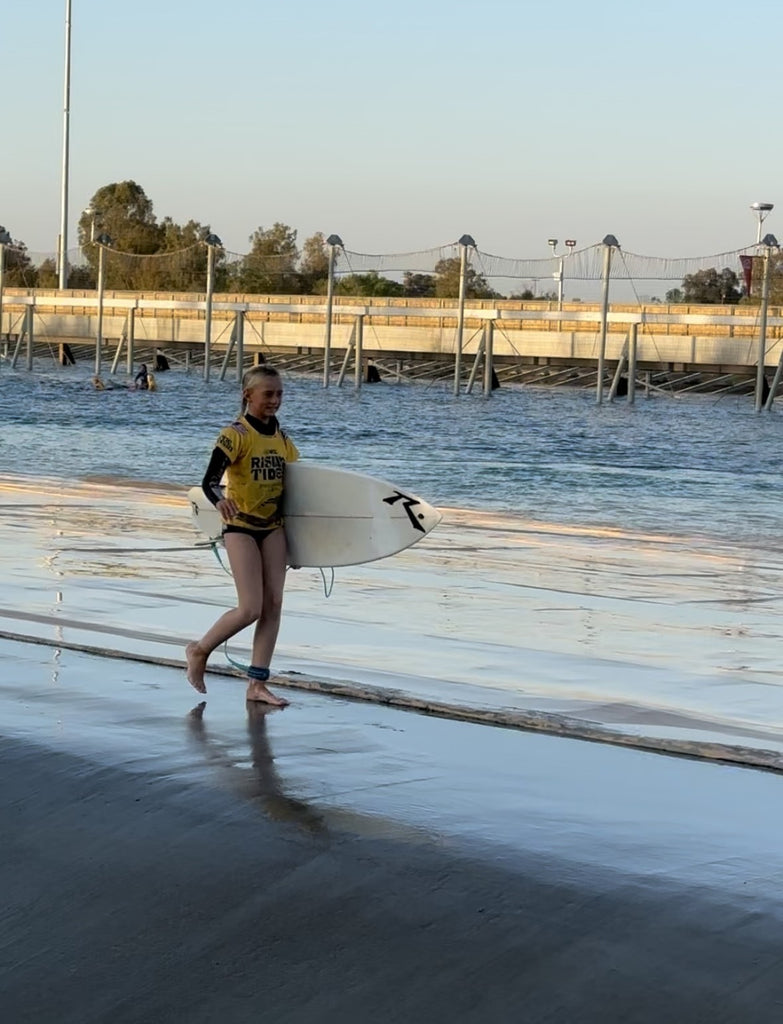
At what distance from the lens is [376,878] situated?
6293mm

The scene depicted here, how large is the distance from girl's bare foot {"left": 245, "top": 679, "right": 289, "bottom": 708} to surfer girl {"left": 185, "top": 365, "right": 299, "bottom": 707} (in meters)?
0.22

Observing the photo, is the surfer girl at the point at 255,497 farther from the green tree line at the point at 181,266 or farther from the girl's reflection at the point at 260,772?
→ the green tree line at the point at 181,266

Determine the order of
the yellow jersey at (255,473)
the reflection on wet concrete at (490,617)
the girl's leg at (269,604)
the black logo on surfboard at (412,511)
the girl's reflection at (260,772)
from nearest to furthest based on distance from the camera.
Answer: the girl's reflection at (260,772) → the yellow jersey at (255,473) → the girl's leg at (269,604) → the black logo on surfboard at (412,511) → the reflection on wet concrete at (490,617)

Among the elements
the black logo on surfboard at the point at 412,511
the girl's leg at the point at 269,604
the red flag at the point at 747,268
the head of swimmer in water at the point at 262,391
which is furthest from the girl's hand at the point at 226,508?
the red flag at the point at 747,268

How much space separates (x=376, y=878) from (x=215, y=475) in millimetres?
2499

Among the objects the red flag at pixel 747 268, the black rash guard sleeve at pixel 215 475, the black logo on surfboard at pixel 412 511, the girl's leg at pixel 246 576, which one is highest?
the red flag at pixel 747 268

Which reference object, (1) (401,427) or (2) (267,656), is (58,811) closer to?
(2) (267,656)

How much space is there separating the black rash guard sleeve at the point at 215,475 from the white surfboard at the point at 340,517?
0.46m

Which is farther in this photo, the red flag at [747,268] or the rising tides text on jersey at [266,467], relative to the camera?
the red flag at [747,268]

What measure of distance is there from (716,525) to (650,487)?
24.9 feet

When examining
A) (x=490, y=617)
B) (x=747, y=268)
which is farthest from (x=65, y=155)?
(x=490, y=617)

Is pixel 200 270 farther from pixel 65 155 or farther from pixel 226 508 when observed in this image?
A: pixel 226 508

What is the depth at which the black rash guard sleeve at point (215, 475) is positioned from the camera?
320 inches

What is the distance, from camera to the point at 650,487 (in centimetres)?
Answer: 3131
